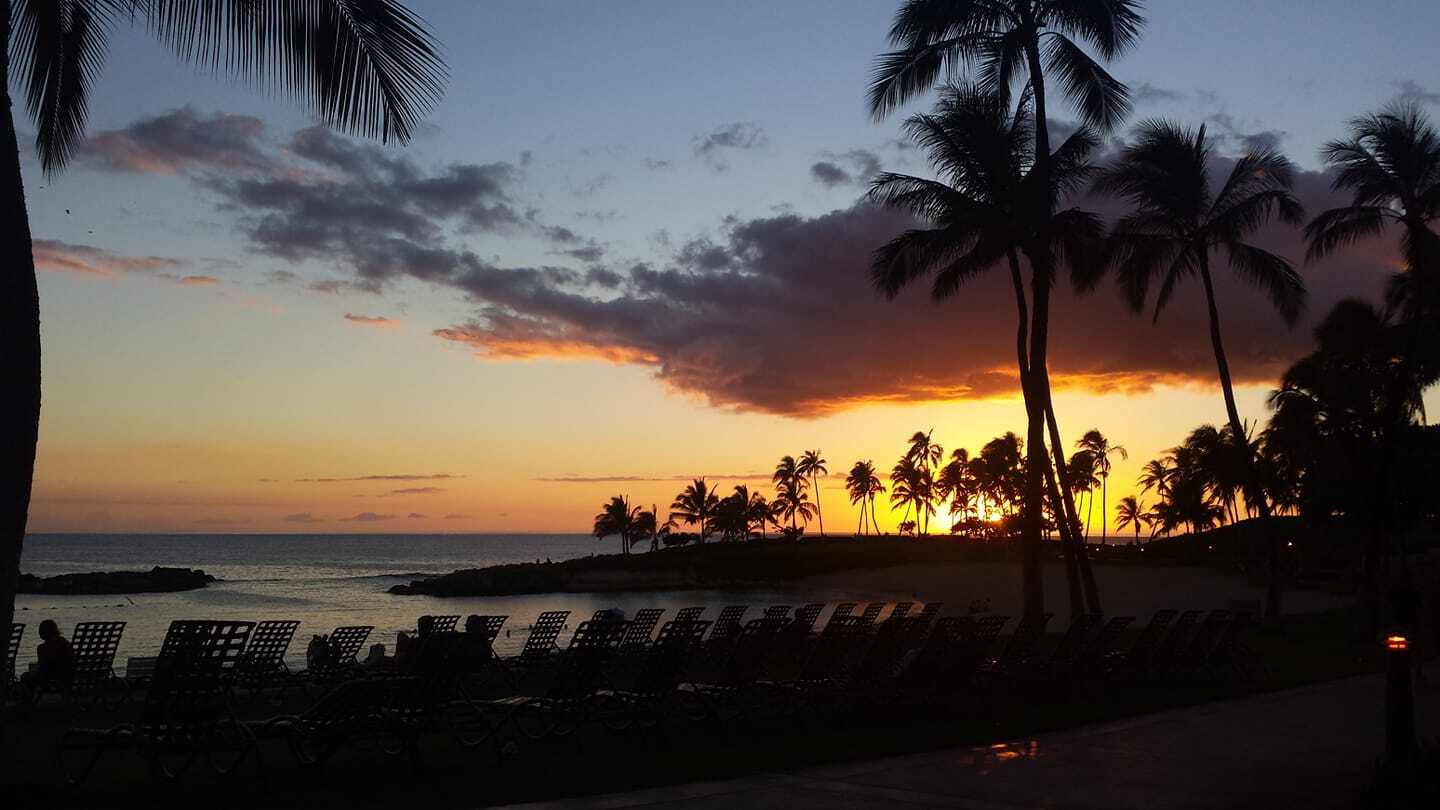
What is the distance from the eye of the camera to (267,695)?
1480 centimetres

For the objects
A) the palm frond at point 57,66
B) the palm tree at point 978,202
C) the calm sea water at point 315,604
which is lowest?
the calm sea water at point 315,604

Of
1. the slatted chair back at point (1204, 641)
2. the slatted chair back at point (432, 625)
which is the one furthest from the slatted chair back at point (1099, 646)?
the slatted chair back at point (432, 625)

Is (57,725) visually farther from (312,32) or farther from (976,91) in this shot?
(976,91)

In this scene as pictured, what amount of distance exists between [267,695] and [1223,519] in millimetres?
105605

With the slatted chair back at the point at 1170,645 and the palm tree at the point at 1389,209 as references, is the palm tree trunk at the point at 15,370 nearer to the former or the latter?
the slatted chair back at the point at 1170,645

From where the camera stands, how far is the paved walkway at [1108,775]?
779 centimetres

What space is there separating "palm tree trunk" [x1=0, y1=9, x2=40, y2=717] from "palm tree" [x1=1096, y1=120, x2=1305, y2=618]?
25033 mm

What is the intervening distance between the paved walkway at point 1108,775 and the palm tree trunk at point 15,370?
11.0 feet

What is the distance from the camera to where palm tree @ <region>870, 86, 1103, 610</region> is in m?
24.5

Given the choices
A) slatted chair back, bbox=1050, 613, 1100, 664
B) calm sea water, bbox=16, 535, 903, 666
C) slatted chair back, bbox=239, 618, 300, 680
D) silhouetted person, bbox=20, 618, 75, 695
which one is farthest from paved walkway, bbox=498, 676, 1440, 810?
calm sea water, bbox=16, 535, 903, 666

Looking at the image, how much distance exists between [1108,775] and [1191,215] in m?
22.9

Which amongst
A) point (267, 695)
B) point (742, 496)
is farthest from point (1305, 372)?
point (742, 496)

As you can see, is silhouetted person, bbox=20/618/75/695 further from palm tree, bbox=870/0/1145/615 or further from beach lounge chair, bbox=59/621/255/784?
palm tree, bbox=870/0/1145/615

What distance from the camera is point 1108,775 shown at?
346 inches
